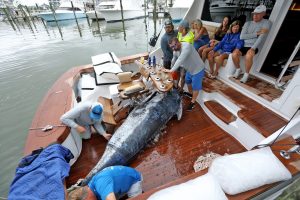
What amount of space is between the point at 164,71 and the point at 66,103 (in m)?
1.83

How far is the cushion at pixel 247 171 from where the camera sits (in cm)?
138

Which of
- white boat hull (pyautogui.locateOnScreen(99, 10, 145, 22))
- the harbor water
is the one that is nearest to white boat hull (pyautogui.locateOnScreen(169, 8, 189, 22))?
the harbor water

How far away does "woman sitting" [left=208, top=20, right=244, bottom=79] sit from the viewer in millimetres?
3446

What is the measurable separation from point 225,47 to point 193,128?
1996mm

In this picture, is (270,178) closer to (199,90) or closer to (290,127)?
(290,127)

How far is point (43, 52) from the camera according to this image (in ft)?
38.4

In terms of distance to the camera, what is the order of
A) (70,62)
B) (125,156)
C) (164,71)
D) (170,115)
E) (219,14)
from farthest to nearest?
(70,62) < (219,14) < (164,71) < (170,115) < (125,156)

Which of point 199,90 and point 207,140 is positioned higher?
point 199,90

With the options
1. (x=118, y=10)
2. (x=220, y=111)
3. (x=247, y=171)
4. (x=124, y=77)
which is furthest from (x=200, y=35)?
(x=118, y=10)

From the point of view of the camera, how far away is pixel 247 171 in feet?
4.69

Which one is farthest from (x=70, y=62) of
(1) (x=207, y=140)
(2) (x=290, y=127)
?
(2) (x=290, y=127)

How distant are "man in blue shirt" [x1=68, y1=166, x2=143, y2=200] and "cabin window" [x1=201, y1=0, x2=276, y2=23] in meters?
3.97

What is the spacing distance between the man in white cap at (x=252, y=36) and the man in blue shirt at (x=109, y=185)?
2871 mm

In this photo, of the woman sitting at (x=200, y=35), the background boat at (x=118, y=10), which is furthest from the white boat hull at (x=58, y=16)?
the woman sitting at (x=200, y=35)
